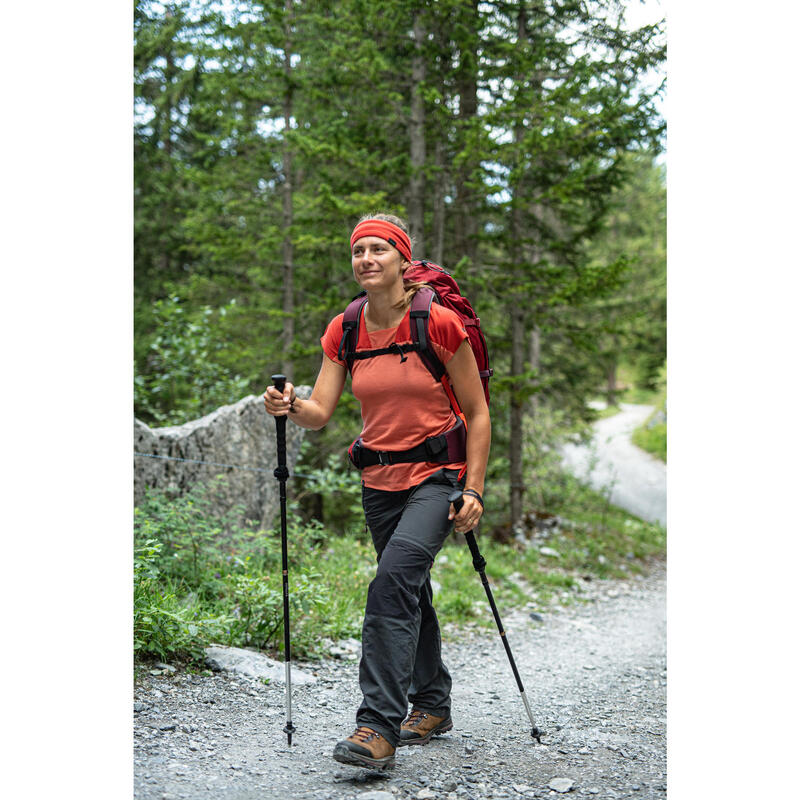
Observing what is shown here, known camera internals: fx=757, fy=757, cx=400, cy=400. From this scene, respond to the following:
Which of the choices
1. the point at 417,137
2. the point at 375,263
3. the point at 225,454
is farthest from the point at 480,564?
the point at 417,137

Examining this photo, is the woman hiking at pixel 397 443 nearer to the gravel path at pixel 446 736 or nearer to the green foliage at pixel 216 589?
the gravel path at pixel 446 736

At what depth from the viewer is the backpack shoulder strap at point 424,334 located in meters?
3.63

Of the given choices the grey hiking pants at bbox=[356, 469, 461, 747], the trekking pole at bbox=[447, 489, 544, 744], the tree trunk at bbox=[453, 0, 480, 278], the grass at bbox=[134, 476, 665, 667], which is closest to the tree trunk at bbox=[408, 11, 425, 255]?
the tree trunk at bbox=[453, 0, 480, 278]

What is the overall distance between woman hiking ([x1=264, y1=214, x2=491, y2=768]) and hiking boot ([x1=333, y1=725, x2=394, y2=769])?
0.02 m

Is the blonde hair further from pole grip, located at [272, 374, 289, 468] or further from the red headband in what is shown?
pole grip, located at [272, 374, 289, 468]

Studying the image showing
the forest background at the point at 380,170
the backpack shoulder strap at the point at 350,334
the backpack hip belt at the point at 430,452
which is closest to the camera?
the backpack hip belt at the point at 430,452

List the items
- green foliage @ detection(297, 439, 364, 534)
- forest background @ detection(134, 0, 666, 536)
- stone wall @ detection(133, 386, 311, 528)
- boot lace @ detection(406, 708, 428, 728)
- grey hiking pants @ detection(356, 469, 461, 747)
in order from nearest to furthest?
grey hiking pants @ detection(356, 469, 461, 747) → boot lace @ detection(406, 708, 428, 728) → stone wall @ detection(133, 386, 311, 528) → green foliage @ detection(297, 439, 364, 534) → forest background @ detection(134, 0, 666, 536)

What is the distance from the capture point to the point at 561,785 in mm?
3508

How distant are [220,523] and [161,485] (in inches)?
28.5

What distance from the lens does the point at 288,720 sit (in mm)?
3814

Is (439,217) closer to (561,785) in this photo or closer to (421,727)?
(421,727)

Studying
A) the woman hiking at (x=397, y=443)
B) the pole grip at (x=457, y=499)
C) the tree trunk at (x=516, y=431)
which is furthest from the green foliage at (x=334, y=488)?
the pole grip at (x=457, y=499)

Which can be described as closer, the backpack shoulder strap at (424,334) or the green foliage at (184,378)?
the backpack shoulder strap at (424,334)

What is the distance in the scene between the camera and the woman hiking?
3.47 m
